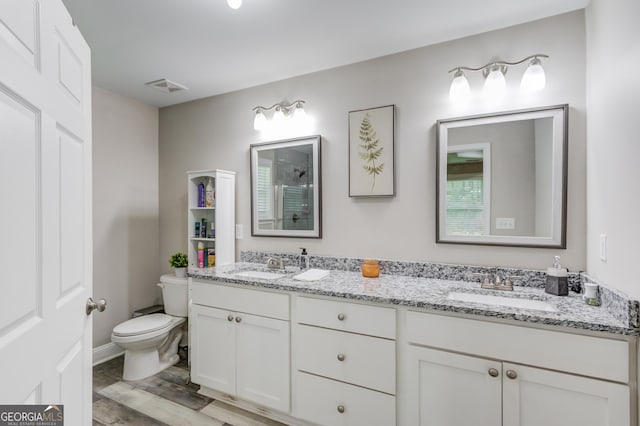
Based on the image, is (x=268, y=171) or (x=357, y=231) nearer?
(x=357, y=231)

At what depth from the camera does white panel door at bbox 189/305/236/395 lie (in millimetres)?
2090

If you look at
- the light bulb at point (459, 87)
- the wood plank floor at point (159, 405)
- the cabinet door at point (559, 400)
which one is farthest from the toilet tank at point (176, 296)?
the light bulb at point (459, 87)

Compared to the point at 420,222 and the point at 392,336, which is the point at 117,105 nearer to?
the point at 420,222

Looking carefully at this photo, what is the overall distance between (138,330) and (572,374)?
2657 mm

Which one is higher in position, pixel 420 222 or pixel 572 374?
pixel 420 222

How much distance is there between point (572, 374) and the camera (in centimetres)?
128

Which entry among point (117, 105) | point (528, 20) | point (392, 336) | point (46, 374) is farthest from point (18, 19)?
point (117, 105)

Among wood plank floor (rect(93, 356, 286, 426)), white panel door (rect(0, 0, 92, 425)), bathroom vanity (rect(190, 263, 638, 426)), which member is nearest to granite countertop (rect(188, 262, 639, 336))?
bathroom vanity (rect(190, 263, 638, 426))

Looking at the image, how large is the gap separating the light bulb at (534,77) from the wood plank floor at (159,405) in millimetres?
2453

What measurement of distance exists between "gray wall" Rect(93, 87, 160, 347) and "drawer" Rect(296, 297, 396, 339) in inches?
79.3

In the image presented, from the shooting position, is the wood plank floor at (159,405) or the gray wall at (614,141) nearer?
the gray wall at (614,141)

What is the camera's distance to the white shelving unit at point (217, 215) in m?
2.59

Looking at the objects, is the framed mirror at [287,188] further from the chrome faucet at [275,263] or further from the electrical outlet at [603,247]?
the electrical outlet at [603,247]

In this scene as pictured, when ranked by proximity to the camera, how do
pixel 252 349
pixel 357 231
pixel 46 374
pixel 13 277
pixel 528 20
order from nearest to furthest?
pixel 13 277
pixel 46 374
pixel 528 20
pixel 252 349
pixel 357 231
